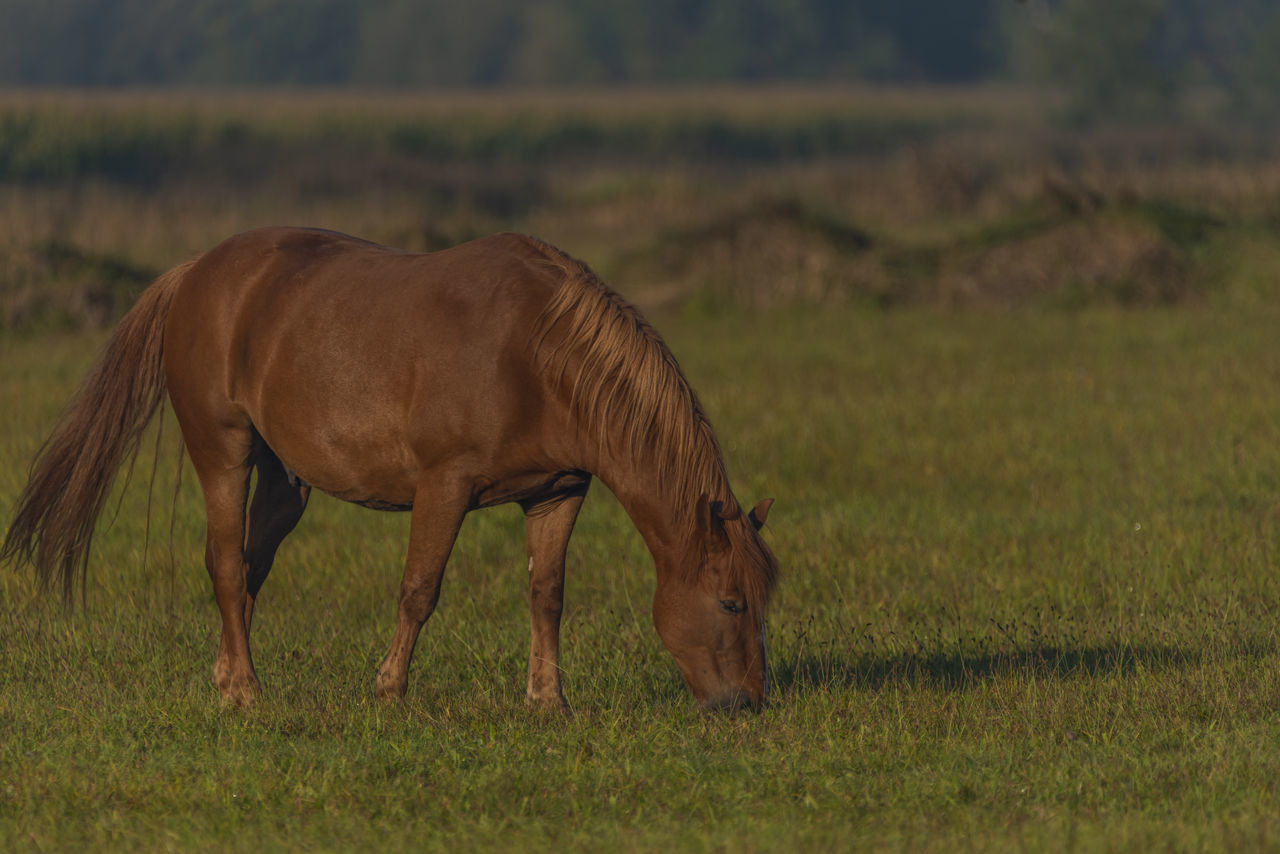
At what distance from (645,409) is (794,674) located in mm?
1818

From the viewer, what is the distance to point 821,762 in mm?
5617

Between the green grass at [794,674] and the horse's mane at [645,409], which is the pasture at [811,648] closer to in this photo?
the green grass at [794,674]

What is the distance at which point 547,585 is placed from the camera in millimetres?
6562

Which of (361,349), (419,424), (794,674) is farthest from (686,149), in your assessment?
(419,424)

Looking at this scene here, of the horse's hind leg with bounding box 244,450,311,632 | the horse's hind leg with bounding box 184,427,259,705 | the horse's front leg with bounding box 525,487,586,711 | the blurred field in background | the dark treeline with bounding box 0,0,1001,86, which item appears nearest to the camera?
the horse's front leg with bounding box 525,487,586,711

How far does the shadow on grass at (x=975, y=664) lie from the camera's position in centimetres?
689

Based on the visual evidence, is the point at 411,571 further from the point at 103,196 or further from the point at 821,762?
the point at 103,196

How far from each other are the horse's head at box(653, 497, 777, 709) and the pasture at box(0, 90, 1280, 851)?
15cm

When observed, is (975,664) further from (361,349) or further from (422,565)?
(361,349)

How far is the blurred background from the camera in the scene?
70.9 feet

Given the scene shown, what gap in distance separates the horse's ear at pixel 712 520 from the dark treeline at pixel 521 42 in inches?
5337

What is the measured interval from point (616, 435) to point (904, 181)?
2633 centimetres

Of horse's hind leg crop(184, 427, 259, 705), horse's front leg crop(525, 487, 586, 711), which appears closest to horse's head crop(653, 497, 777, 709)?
horse's front leg crop(525, 487, 586, 711)

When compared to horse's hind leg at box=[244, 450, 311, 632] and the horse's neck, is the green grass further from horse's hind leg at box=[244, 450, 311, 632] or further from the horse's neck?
the horse's neck
